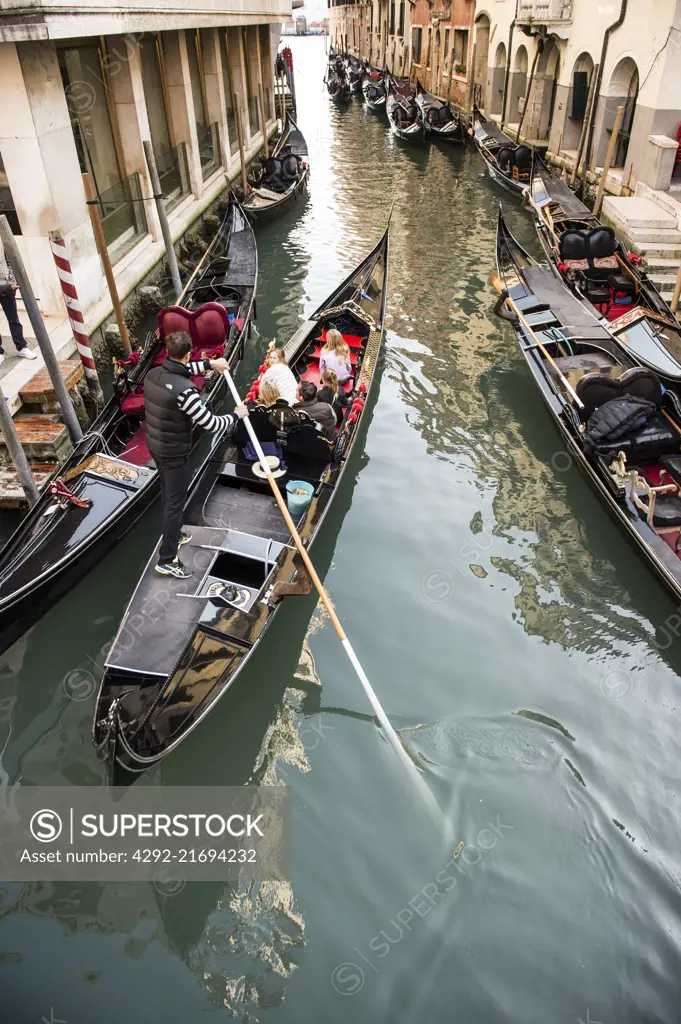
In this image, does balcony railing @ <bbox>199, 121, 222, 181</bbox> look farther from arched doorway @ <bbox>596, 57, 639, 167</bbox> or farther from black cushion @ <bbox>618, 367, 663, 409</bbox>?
black cushion @ <bbox>618, 367, 663, 409</bbox>

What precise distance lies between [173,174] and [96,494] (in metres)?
7.70

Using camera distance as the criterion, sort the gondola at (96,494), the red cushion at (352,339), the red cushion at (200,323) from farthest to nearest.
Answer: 1. the red cushion at (352,339)
2. the red cushion at (200,323)
3. the gondola at (96,494)

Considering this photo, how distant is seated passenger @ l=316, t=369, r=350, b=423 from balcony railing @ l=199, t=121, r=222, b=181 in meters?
8.52

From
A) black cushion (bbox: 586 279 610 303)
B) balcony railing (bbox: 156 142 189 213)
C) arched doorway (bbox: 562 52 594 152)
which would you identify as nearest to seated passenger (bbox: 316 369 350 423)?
black cushion (bbox: 586 279 610 303)

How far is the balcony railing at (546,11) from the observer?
12.9 metres

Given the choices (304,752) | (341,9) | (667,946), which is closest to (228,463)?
(304,752)

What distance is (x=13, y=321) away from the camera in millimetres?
5391

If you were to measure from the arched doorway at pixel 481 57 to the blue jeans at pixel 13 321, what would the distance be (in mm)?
18385

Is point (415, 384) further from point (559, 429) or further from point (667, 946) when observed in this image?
point (667, 946)

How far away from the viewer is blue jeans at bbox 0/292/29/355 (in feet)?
17.1

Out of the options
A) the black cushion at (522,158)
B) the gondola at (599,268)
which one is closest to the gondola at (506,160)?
the black cushion at (522,158)

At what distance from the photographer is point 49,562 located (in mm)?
3871

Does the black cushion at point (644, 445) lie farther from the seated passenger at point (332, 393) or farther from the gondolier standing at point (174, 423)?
the gondolier standing at point (174, 423)

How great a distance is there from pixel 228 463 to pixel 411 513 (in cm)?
145
